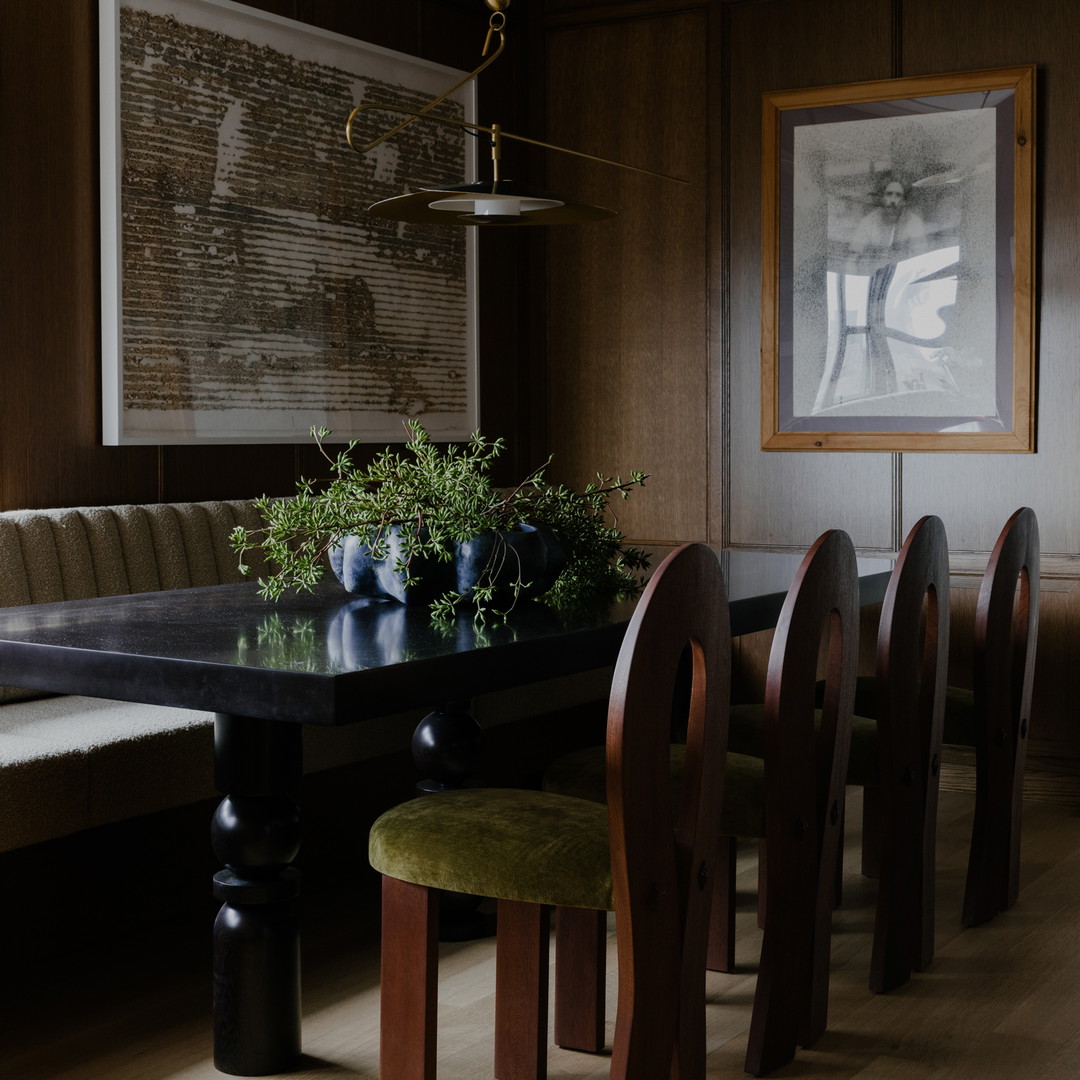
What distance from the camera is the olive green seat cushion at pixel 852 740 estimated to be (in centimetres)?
288

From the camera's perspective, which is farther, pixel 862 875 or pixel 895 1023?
pixel 862 875

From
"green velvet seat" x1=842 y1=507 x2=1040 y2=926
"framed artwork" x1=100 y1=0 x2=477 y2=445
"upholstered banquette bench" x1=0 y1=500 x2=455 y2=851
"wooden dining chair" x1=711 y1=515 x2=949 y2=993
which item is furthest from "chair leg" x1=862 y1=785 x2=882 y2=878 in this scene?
"framed artwork" x1=100 y1=0 x2=477 y2=445

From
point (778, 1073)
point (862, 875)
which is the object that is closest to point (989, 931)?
point (862, 875)

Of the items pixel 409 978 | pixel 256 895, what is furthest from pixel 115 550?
pixel 409 978

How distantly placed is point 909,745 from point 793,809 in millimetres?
464

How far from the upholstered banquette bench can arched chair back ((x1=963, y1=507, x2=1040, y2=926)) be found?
1399mm

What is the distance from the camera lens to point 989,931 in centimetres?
315

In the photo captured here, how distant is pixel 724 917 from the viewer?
2.88 metres

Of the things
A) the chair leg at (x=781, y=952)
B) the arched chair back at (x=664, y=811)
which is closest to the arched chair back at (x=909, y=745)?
the chair leg at (x=781, y=952)

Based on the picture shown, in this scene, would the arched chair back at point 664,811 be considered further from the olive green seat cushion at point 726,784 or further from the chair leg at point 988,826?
the chair leg at point 988,826

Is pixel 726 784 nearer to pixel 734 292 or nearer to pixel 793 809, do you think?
pixel 793 809

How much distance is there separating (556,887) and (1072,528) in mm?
2995

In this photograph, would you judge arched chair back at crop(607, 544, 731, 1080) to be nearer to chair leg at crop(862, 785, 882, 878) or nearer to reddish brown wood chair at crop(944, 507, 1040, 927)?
reddish brown wood chair at crop(944, 507, 1040, 927)

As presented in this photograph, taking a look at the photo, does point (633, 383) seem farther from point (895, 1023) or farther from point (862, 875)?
point (895, 1023)
